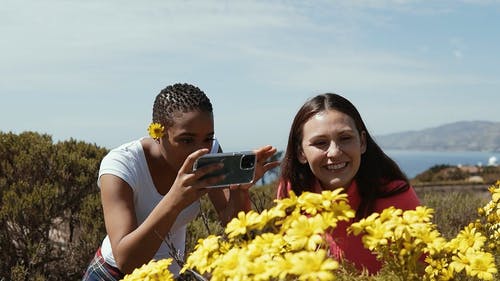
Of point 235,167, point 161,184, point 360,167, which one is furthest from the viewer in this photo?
point 360,167

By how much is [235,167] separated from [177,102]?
0.44 m

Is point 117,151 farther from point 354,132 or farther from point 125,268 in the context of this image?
point 354,132

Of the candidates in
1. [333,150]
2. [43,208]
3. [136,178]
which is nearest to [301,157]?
[333,150]

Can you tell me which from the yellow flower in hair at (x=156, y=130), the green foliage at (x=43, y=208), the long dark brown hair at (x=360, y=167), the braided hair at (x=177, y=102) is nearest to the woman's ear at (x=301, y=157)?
the long dark brown hair at (x=360, y=167)

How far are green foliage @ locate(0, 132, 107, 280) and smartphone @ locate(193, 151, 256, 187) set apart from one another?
3.05m

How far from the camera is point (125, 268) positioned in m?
2.45

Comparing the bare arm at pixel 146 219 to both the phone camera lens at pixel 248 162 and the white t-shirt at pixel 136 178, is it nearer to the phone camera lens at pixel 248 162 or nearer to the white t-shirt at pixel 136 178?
the white t-shirt at pixel 136 178

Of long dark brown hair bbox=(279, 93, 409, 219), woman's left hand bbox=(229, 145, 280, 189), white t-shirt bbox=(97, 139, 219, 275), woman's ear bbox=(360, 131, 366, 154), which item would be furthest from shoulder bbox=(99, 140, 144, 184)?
woman's ear bbox=(360, 131, 366, 154)

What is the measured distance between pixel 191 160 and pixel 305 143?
78 cm

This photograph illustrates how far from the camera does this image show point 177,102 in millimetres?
2668

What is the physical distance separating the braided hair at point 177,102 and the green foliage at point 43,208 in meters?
2.71

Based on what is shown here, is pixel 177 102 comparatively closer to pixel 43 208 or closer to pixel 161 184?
pixel 161 184

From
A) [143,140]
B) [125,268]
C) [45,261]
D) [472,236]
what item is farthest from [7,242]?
[472,236]

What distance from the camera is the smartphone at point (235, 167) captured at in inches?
92.4
